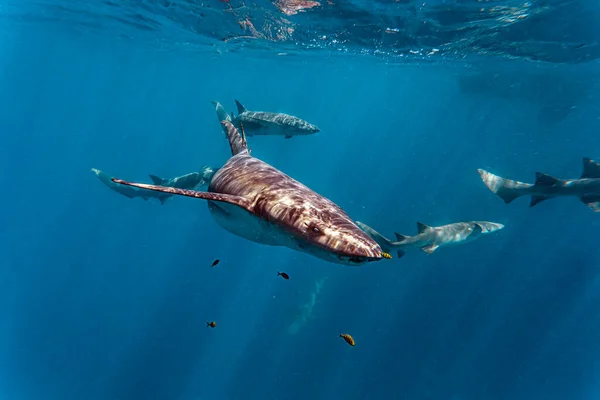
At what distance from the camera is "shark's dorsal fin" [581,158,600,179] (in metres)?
11.0

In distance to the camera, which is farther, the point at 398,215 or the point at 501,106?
the point at 501,106

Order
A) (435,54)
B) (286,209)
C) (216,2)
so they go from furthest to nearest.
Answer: (435,54) → (216,2) → (286,209)

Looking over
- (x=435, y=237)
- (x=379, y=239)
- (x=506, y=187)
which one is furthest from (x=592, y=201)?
(x=379, y=239)

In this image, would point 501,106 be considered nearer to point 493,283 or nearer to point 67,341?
point 493,283

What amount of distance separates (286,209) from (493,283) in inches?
1058

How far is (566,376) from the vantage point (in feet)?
75.4

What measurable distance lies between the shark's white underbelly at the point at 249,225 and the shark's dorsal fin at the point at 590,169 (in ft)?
39.0

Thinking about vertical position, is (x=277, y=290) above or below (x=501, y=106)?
below

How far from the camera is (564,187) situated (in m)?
11.2

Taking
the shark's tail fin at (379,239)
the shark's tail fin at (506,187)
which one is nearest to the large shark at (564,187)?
the shark's tail fin at (506,187)

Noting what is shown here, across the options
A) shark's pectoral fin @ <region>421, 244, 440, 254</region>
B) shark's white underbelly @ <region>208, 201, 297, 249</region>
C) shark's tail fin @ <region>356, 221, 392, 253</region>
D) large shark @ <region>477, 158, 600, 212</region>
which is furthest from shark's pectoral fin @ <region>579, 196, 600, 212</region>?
shark's white underbelly @ <region>208, 201, 297, 249</region>

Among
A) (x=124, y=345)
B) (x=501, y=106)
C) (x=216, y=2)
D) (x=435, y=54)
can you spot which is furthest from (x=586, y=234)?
(x=124, y=345)

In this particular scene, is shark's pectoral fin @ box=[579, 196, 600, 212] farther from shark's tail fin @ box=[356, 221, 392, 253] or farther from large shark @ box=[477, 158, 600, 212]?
shark's tail fin @ box=[356, 221, 392, 253]

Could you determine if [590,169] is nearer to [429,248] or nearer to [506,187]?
[506,187]
